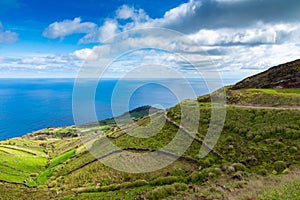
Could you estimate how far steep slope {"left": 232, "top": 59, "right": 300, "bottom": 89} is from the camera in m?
47.0

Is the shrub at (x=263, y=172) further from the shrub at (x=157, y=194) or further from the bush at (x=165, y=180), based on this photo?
the shrub at (x=157, y=194)

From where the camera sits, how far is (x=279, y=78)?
172 feet

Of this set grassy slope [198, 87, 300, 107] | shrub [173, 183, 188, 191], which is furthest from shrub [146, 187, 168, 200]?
grassy slope [198, 87, 300, 107]

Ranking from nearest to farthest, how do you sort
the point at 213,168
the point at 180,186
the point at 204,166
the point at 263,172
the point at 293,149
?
the point at 263,172 → the point at 180,186 → the point at 213,168 → the point at 293,149 → the point at 204,166

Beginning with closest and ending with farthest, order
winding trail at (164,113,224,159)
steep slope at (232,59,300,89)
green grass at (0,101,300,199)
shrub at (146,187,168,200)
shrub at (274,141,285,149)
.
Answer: shrub at (146,187,168,200) < green grass at (0,101,300,199) < shrub at (274,141,285,149) < winding trail at (164,113,224,159) < steep slope at (232,59,300,89)

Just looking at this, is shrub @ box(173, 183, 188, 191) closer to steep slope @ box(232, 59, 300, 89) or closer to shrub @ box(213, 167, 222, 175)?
shrub @ box(213, 167, 222, 175)

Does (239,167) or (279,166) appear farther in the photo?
(239,167)

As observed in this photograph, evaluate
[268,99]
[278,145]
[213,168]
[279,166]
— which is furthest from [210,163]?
[268,99]

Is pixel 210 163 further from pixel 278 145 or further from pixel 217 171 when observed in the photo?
pixel 278 145

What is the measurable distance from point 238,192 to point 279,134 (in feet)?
35.8

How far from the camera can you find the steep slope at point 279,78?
47.0 meters

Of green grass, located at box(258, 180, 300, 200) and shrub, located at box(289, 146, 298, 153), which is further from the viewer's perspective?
shrub, located at box(289, 146, 298, 153)

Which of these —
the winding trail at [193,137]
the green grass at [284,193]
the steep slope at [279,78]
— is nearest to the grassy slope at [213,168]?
the green grass at [284,193]

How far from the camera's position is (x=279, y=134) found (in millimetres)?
24516
